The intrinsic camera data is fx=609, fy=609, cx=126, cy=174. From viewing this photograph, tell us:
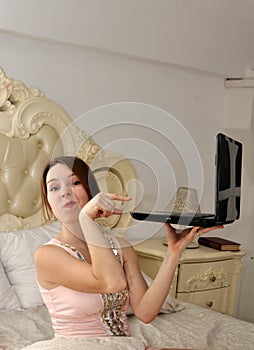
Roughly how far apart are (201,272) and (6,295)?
113cm

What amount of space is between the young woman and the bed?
1.32 ft

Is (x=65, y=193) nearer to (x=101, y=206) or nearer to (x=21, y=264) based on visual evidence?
(x=101, y=206)

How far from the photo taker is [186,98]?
3.56m

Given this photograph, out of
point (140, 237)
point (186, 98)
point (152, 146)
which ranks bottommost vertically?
point (140, 237)

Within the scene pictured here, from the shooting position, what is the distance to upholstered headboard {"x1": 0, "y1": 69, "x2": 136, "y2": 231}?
266 cm

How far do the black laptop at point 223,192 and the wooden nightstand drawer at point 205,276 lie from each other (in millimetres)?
1559

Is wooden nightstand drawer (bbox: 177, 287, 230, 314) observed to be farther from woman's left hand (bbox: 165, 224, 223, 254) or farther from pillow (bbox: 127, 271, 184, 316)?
woman's left hand (bbox: 165, 224, 223, 254)

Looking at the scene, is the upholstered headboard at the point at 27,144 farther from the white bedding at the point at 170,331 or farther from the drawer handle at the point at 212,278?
the drawer handle at the point at 212,278

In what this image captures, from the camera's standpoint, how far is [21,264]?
2486mm

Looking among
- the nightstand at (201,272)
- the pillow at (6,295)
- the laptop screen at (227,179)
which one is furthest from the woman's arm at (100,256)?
the nightstand at (201,272)

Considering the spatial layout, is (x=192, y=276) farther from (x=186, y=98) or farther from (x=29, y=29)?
(x=29, y=29)

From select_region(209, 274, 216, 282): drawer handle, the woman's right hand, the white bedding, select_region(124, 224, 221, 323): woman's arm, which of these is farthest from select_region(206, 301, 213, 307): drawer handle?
the woman's right hand

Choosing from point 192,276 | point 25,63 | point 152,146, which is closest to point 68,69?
point 25,63

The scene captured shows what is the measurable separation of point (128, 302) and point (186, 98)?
6.61ft
